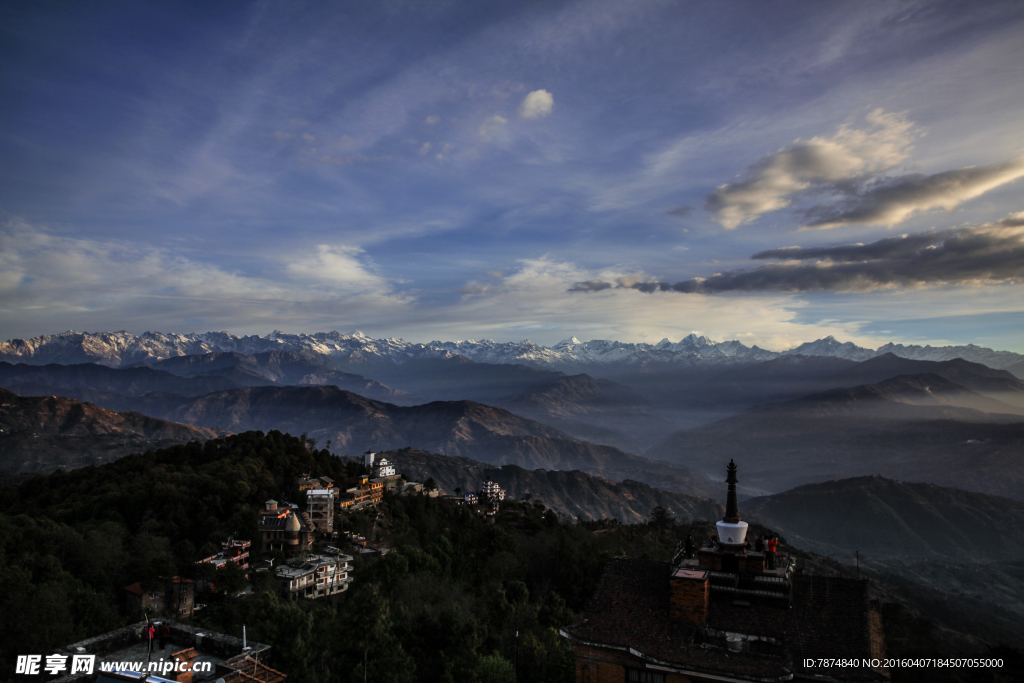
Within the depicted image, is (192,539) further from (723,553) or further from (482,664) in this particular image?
(723,553)

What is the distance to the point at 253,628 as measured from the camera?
28.2 metres

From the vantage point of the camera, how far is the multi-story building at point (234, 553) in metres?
54.0

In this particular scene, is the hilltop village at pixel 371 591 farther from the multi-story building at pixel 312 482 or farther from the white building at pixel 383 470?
the white building at pixel 383 470

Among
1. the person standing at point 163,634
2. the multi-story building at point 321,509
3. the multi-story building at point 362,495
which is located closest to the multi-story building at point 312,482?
the multi-story building at point 362,495

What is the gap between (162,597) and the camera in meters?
43.6

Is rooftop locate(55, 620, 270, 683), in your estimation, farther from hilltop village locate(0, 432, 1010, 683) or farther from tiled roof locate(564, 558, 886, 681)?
tiled roof locate(564, 558, 886, 681)

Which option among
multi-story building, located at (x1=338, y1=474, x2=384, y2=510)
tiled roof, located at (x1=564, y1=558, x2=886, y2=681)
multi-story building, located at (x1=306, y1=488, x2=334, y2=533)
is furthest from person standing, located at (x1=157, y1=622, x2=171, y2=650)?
multi-story building, located at (x1=338, y1=474, x2=384, y2=510)

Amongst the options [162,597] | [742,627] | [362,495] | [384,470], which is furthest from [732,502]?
[384,470]

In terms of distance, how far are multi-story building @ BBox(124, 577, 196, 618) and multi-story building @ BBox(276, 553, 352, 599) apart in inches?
290

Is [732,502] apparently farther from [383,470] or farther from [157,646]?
[383,470]

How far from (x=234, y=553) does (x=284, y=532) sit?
18.7 ft

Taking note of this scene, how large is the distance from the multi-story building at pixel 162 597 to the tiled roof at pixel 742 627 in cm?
4025

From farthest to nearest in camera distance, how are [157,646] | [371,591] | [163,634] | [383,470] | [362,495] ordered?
[383,470] → [362,495] → [371,591] → [163,634] → [157,646]

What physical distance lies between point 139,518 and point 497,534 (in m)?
40.2
